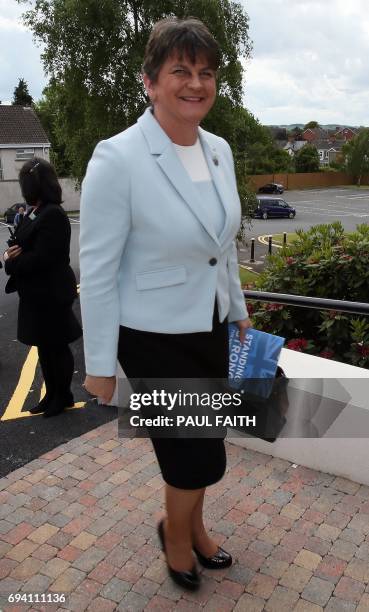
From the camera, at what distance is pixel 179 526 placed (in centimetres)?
→ 217

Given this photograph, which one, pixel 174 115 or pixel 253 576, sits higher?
pixel 174 115

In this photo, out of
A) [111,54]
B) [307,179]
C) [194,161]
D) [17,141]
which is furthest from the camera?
[307,179]

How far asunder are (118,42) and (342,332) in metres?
11.3

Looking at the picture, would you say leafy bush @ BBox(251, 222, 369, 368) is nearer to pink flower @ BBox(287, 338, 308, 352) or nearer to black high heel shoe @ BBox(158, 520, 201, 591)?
pink flower @ BBox(287, 338, 308, 352)

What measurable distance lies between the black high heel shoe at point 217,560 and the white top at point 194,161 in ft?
5.09

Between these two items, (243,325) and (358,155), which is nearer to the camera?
(243,325)

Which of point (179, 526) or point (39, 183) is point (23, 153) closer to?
point (39, 183)

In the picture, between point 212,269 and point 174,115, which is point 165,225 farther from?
point 174,115

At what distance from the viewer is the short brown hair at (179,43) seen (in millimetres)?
1729

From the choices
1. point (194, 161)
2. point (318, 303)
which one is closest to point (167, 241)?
point (194, 161)

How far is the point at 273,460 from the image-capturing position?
10.3 ft

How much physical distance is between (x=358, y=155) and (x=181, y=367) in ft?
206

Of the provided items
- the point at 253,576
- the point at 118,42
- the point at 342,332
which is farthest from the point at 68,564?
the point at 118,42

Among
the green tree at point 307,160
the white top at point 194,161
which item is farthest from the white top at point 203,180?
the green tree at point 307,160
